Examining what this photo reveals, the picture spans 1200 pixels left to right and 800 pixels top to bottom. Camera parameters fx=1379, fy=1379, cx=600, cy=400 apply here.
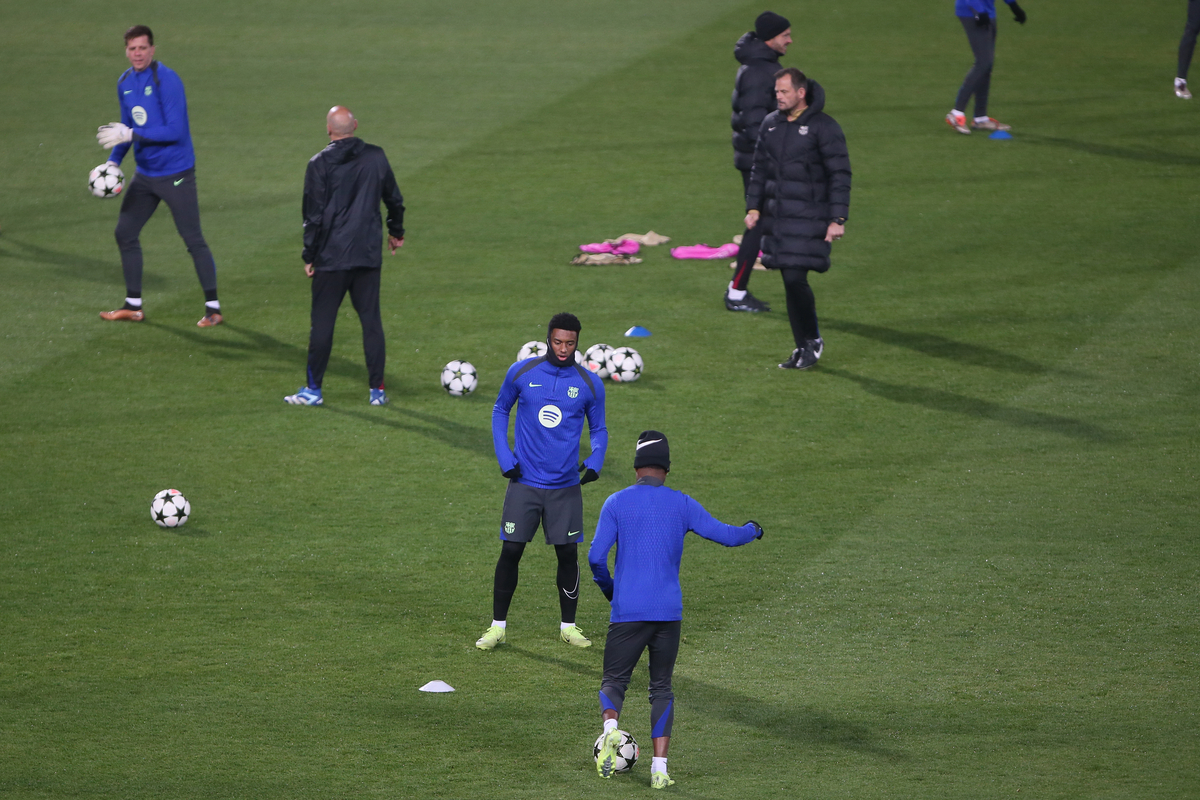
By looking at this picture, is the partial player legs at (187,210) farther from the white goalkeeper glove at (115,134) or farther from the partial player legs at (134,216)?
the white goalkeeper glove at (115,134)

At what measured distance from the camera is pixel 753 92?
14.0 meters

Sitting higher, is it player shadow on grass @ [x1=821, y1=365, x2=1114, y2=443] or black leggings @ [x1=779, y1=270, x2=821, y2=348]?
black leggings @ [x1=779, y1=270, x2=821, y2=348]

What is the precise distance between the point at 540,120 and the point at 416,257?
234 inches

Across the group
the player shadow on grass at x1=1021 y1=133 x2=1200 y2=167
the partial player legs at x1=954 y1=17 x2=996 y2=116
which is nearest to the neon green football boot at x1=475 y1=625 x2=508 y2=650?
the partial player legs at x1=954 y1=17 x2=996 y2=116

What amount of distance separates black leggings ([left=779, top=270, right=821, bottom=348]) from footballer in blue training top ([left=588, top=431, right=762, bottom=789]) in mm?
5678

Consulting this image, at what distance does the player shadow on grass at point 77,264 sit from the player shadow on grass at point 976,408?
7815 millimetres

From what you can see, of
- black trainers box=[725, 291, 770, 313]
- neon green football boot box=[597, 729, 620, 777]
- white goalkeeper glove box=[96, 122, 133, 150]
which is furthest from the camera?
black trainers box=[725, 291, 770, 313]

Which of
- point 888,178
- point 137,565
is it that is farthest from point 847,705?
point 888,178

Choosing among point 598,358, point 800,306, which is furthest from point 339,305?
point 800,306

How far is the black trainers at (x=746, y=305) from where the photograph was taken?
1446 centimetres

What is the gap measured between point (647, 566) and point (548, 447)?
1414 mm

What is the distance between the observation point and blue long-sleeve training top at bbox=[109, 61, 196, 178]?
516 inches

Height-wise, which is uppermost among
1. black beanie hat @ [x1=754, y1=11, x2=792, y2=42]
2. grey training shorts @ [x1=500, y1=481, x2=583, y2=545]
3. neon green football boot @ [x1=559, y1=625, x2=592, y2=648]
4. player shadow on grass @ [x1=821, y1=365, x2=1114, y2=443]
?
black beanie hat @ [x1=754, y1=11, x2=792, y2=42]

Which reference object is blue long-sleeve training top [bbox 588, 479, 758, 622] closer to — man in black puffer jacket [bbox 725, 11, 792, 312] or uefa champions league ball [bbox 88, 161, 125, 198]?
man in black puffer jacket [bbox 725, 11, 792, 312]
